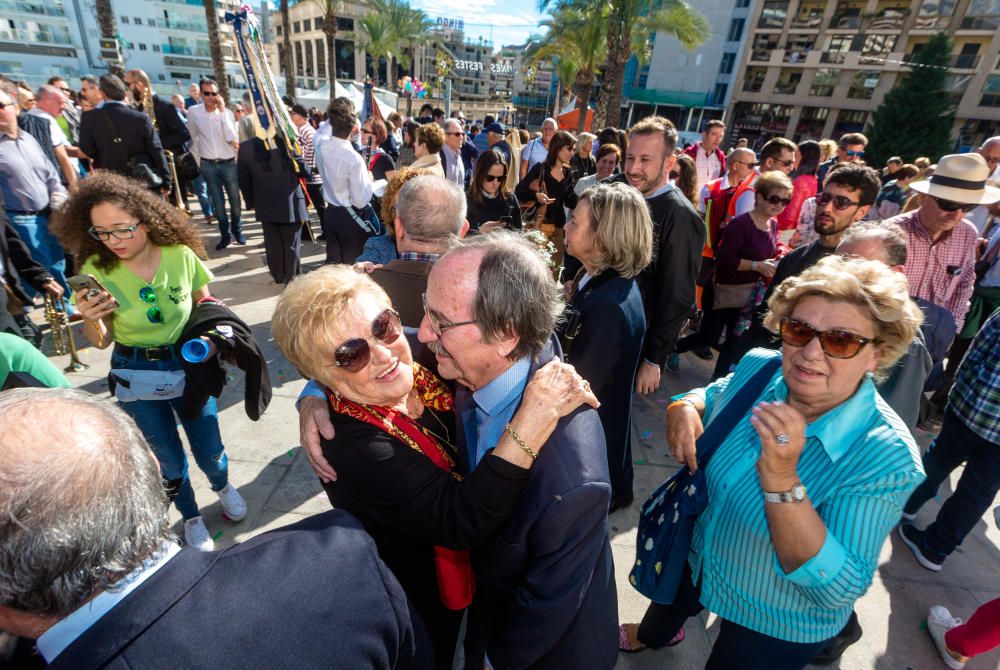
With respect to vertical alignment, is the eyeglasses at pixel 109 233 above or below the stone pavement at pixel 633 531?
above

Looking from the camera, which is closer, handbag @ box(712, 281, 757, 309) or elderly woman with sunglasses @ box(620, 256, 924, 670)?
elderly woman with sunglasses @ box(620, 256, 924, 670)

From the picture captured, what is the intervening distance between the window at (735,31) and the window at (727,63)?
A: 1144 mm

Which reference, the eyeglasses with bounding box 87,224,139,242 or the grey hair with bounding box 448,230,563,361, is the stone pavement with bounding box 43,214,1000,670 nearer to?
the eyeglasses with bounding box 87,224,139,242

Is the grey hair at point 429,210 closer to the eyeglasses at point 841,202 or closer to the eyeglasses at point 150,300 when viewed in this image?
the eyeglasses at point 150,300

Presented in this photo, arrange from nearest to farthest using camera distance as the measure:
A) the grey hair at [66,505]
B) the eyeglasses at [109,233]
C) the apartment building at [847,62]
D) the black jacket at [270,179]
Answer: the grey hair at [66,505] → the eyeglasses at [109,233] → the black jacket at [270,179] → the apartment building at [847,62]

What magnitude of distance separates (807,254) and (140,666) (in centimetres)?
381

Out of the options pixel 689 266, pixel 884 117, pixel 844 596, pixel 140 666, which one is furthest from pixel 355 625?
pixel 884 117

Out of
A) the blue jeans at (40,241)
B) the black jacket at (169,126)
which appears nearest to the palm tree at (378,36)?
the black jacket at (169,126)

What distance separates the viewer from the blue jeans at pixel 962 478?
269cm

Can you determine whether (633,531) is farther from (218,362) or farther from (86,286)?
(86,286)

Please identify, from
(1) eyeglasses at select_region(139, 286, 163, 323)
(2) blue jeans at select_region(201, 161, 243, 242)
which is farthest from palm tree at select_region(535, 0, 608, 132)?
(1) eyeglasses at select_region(139, 286, 163, 323)

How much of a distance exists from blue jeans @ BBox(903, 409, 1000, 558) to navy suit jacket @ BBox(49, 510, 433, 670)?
340cm

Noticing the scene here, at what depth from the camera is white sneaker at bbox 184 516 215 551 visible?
2.79 metres

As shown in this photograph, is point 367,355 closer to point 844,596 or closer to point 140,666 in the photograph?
point 140,666
